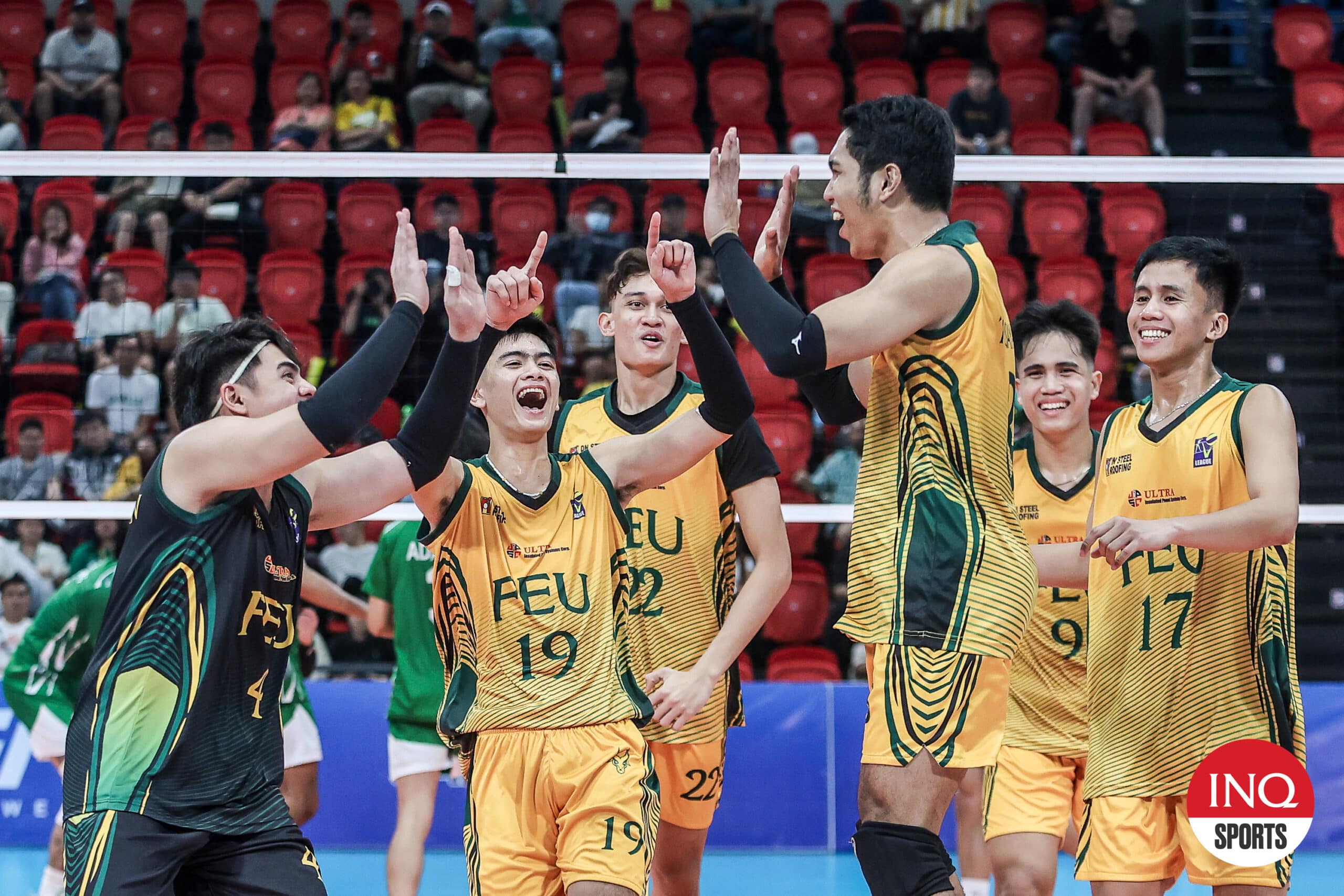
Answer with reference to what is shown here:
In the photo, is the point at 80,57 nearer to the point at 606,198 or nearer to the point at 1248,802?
the point at 606,198

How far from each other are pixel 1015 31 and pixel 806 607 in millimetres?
7320

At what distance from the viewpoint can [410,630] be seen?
7.02 m

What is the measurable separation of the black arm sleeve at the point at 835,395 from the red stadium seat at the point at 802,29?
11.0 m

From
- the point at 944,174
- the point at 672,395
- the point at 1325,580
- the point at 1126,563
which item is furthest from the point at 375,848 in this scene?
the point at 1325,580

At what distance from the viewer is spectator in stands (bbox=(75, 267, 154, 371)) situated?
9898 millimetres

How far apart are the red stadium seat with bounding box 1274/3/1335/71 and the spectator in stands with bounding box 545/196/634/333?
7.74m

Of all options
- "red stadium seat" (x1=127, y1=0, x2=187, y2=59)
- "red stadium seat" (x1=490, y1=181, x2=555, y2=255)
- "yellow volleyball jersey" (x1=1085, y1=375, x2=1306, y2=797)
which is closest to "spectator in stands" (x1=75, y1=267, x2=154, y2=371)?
"red stadium seat" (x1=490, y1=181, x2=555, y2=255)

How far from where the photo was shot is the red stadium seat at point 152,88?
14.0m

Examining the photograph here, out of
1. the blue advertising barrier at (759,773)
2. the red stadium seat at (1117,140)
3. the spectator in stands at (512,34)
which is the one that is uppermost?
the spectator in stands at (512,34)

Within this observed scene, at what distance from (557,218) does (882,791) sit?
27.5ft

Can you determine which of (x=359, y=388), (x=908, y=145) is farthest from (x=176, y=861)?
(x=908, y=145)

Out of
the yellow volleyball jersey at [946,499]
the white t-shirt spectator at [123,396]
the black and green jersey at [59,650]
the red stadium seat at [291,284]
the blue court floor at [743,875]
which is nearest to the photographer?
the yellow volleyball jersey at [946,499]

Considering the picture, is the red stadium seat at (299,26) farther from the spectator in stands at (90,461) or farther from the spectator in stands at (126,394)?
the spectator in stands at (90,461)

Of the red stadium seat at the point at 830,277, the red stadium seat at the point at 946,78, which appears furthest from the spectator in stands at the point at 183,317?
the red stadium seat at the point at 946,78
